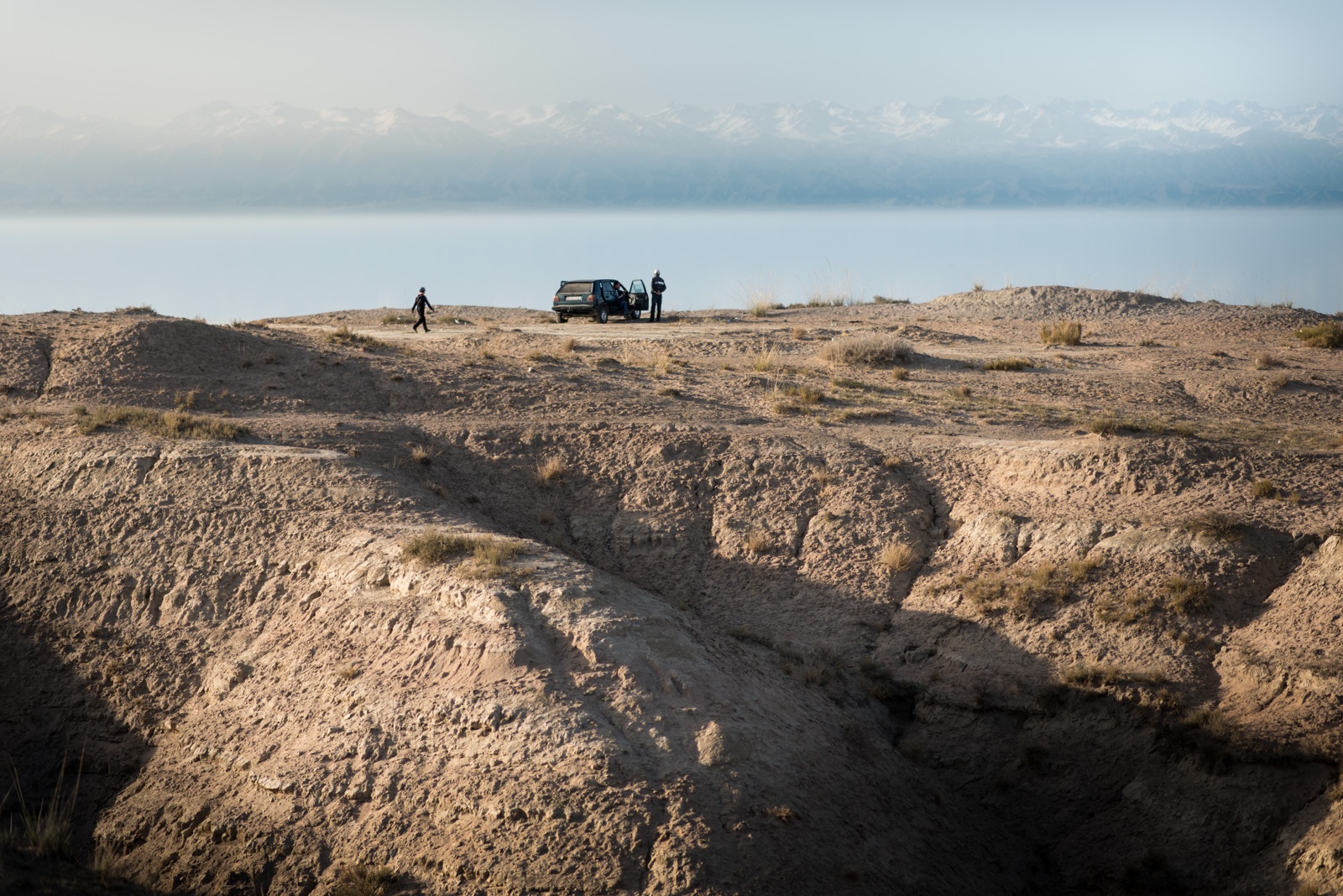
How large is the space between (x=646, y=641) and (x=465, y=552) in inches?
Answer: 106

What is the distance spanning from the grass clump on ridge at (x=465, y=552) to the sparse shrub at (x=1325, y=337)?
2556cm

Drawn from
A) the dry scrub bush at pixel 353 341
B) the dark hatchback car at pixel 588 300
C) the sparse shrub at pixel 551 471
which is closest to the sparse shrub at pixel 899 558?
the sparse shrub at pixel 551 471

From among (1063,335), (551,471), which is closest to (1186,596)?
(551,471)

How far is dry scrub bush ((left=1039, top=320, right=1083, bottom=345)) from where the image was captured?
2987 cm

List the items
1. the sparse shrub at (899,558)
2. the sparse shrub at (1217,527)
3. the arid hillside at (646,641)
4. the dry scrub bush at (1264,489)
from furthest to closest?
the sparse shrub at (899,558), the dry scrub bush at (1264,489), the sparse shrub at (1217,527), the arid hillside at (646,641)

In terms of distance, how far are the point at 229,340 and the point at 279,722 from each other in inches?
528

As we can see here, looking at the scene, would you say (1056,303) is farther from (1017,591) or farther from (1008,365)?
(1017,591)

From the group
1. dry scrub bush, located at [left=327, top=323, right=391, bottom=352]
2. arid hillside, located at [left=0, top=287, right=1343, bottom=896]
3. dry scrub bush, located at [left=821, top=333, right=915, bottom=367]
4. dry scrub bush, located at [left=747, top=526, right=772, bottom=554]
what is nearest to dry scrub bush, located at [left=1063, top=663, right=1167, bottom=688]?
arid hillside, located at [left=0, top=287, right=1343, bottom=896]

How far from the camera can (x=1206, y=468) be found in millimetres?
15859

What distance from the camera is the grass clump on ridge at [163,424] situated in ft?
52.7

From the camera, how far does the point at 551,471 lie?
17.5 m

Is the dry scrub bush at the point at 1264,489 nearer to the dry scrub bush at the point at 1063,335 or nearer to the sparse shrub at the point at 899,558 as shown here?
the sparse shrub at the point at 899,558

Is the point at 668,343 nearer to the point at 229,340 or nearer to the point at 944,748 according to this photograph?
the point at 229,340

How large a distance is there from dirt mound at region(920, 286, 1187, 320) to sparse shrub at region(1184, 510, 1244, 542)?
931 inches
